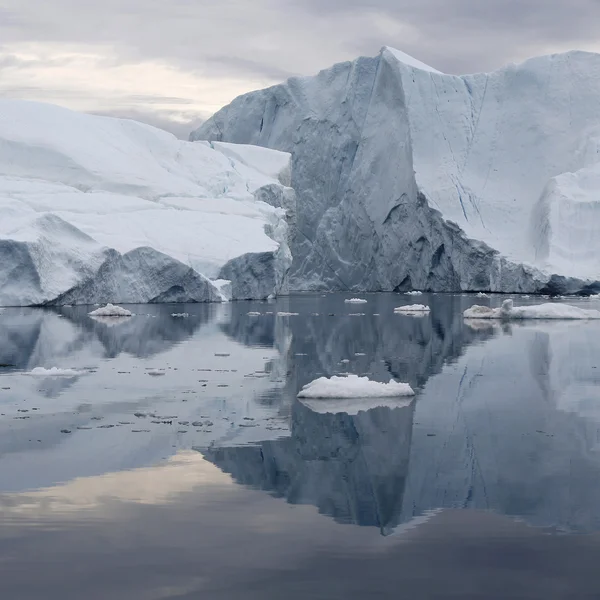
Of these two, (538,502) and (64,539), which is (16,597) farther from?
(538,502)

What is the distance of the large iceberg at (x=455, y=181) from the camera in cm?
3284

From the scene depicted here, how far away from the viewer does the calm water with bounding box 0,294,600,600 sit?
379cm

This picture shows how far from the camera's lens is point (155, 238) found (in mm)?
24594

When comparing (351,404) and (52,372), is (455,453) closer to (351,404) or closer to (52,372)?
(351,404)

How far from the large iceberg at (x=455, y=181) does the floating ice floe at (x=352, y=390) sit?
932 inches

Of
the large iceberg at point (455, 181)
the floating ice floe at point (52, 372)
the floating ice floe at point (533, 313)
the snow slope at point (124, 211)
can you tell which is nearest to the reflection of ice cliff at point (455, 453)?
the floating ice floe at point (52, 372)

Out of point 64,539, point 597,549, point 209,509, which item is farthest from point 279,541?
point 597,549

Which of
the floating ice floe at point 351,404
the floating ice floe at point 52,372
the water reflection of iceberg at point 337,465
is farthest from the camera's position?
the floating ice floe at point 52,372

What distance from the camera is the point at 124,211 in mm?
26406

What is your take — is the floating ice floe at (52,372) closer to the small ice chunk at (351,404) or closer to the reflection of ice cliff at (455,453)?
the reflection of ice cliff at (455,453)

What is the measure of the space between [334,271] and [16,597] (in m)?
38.9

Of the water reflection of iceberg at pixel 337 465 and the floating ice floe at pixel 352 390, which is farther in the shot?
the floating ice floe at pixel 352 390

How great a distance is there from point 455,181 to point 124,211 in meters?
14.0

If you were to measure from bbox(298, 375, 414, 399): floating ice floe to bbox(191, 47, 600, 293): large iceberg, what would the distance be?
2368 cm
